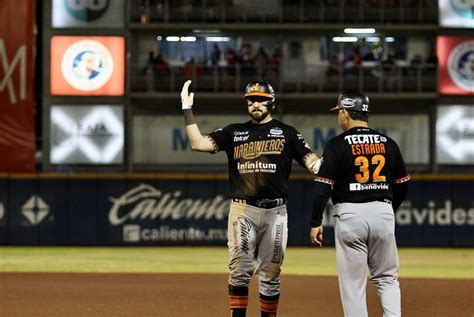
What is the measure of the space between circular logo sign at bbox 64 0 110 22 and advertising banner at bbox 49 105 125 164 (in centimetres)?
364

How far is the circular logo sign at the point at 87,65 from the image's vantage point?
41781mm

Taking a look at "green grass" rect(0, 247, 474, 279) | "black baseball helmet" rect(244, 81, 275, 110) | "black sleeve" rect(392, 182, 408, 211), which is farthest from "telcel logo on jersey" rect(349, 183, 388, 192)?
"green grass" rect(0, 247, 474, 279)

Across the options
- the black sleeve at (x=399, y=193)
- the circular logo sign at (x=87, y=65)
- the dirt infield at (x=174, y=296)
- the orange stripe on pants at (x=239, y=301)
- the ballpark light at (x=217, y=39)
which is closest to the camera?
the black sleeve at (x=399, y=193)

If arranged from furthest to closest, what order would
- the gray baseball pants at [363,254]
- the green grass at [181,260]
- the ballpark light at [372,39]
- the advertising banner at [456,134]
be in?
the advertising banner at [456,134] < the ballpark light at [372,39] < the green grass at [181,260] < the gray baseball pants at [363,254]

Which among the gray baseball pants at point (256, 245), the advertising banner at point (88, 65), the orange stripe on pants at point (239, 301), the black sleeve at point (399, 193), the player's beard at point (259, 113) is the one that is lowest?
the orange stripe on pants at point (239, 301)

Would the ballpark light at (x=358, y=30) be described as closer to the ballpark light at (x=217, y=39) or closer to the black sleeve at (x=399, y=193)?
the ballpark light at (x=217, y=39)

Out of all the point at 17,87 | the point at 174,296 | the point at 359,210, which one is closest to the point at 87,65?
the point at 17,87

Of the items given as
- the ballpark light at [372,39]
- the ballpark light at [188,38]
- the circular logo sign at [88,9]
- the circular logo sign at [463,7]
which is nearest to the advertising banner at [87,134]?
the circular logo sign at [88,9]

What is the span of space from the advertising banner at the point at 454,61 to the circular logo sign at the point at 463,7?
0.95 m

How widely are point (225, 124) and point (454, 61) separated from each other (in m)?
Answer: 9.74

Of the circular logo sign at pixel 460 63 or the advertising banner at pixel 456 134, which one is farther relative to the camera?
the advertising banner at pixel 456 134

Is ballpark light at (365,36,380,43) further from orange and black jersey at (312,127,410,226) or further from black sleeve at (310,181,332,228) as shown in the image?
black sleeve at (310,181,332,228)

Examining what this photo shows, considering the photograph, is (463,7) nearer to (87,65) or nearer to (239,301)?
(87,65)

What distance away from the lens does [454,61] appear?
42188 mm
